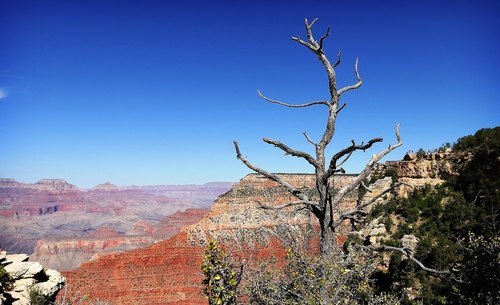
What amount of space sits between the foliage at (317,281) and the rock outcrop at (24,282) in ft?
28.6

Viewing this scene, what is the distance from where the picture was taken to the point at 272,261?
17.8ft

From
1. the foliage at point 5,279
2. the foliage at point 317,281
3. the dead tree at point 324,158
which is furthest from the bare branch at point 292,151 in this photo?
the foliage at point 5,279

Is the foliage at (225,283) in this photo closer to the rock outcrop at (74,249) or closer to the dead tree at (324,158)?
the dead tree at (324,158)

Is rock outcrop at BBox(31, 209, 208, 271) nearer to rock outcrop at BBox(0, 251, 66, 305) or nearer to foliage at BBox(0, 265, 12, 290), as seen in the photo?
rock outcrop at BBox(0, 251, 66, 305)

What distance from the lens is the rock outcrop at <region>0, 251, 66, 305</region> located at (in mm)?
11125

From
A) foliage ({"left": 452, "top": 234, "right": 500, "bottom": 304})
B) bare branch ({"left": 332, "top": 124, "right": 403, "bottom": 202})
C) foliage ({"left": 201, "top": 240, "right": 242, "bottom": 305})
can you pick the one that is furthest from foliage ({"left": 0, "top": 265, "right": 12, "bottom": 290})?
foliage ({"left": 452, "top": 234, "right": 500, "bottom": 304})

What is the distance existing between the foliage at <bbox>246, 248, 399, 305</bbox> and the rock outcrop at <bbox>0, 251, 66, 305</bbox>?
8.72 meters

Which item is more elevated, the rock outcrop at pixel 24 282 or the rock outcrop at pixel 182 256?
the rock outcrop at pixel 24 282

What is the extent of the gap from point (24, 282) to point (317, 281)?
12.2 metres

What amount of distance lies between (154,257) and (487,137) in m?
59.5

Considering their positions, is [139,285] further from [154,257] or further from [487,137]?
[487,137]

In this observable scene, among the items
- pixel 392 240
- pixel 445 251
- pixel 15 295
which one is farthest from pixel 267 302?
pixel 392 240

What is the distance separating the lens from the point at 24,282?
1214 centimetres

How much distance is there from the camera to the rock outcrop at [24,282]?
11.1m
